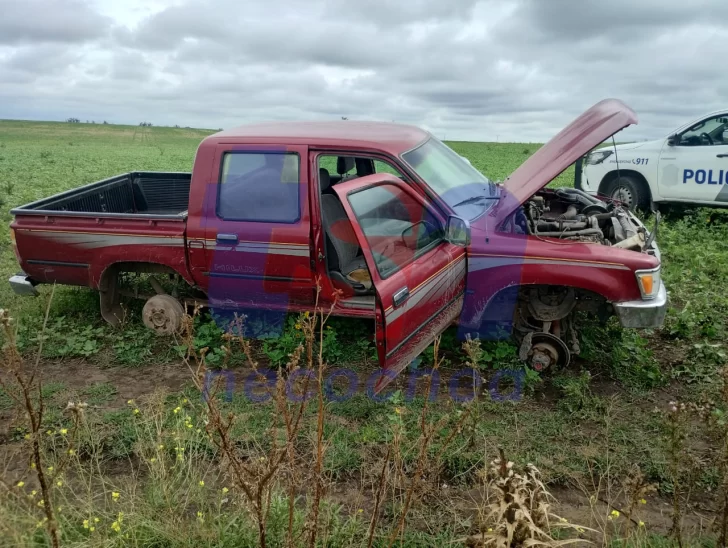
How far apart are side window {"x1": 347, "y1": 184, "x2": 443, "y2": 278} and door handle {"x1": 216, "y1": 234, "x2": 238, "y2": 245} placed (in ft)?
4.56

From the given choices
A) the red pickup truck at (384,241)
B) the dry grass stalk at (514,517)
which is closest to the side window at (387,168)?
the red pickup truck at (384,241)

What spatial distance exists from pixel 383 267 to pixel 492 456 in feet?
4.48

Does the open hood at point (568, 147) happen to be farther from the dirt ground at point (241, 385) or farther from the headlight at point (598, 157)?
the headlight at point (598, 157)

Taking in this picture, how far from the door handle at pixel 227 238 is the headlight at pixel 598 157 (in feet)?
25.6

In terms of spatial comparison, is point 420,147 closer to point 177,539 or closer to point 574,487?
point 574,487

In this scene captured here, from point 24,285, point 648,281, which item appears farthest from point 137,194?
point 648,281

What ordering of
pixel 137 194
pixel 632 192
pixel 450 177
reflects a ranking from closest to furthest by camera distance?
pixel 450 177, pixel 137 194, pixel 632 192

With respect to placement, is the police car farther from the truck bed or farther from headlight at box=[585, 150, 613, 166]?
the truck bed

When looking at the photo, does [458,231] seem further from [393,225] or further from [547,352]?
[547,352]

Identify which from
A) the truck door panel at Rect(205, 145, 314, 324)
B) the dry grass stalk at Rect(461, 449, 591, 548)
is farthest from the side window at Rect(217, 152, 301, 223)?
the dry grass stalk at Rect(461, 449, 591, 548)

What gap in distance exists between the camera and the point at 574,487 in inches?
132

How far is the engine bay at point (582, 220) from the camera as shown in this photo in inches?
175

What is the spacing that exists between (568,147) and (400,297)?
6.13 ft

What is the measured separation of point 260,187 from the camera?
472cm
